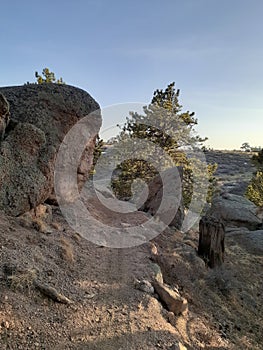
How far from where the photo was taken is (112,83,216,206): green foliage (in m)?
19.6

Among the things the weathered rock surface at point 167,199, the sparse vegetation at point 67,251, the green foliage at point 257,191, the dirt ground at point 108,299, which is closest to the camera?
the dirt ground at point 108,299

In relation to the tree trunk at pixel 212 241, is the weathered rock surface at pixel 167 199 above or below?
above

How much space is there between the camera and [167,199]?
47.1 ft

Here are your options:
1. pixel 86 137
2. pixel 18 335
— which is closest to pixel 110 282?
pixel 18 335

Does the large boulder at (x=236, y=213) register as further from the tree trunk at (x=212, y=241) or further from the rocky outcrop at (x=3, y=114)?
the rocky outcrop at (x=3, y=114)

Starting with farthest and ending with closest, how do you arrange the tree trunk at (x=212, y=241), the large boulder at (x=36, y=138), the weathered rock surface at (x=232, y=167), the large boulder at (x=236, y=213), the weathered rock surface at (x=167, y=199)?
the weathered rock surface at (x=232, y=167), the large boulder at (x=236, y=213), the weathered rock surface at (x=167, y=199), the tree trunk at (x=212, y=241), the large boulder at (x=36, y=138)

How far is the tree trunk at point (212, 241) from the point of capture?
10109 mm

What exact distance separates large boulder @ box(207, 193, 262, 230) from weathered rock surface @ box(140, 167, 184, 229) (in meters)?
5.11

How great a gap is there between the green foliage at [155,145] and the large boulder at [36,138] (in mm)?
9379

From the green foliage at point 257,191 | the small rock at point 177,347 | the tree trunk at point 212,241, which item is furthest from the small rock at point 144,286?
the green foliage at point 257,191

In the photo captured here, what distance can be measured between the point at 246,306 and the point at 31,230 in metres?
6.34

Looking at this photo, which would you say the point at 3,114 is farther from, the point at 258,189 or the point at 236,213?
the point at 258,189

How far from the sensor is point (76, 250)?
7426 mm

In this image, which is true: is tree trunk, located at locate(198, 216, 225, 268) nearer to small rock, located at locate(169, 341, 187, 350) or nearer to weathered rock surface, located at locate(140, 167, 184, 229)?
weathered rock surface, located at locate(140, 167, 184, 229)
